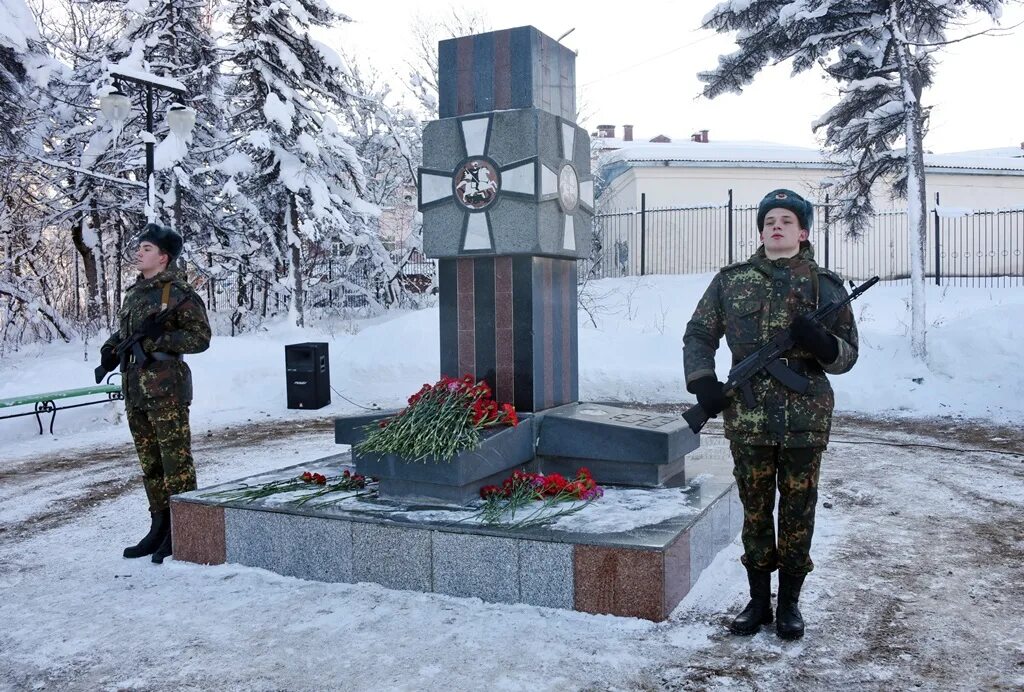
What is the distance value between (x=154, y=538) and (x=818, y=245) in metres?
19.3

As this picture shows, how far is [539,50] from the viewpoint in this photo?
5602 mm

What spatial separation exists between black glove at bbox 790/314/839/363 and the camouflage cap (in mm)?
506

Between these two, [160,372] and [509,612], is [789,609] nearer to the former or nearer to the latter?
[509,612]

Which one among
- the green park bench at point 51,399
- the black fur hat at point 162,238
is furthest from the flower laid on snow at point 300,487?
the green park bench at point 51,399

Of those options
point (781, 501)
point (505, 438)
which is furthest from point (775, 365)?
point (505, 438)

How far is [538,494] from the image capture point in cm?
487

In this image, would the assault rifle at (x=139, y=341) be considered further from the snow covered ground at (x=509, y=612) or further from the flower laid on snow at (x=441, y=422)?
the flower laid on snow at (x=441, y=422)

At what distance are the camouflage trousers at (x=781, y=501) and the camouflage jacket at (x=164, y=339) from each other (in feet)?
10.4

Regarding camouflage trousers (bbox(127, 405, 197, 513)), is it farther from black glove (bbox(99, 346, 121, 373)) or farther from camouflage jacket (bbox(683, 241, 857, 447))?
camouflage jacket (bbox(683, 241, 857, 447))

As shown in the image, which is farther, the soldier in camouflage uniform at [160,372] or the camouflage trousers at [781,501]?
the soldier in camouflage uniform at [160,372]

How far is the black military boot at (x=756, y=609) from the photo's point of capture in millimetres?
3766

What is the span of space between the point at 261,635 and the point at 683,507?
89.1 inches

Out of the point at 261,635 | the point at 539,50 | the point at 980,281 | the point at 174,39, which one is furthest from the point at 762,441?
the point at 174,39

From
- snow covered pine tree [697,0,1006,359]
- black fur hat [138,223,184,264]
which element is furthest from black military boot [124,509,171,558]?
snow covered pine tree [697,0,1006,359]
